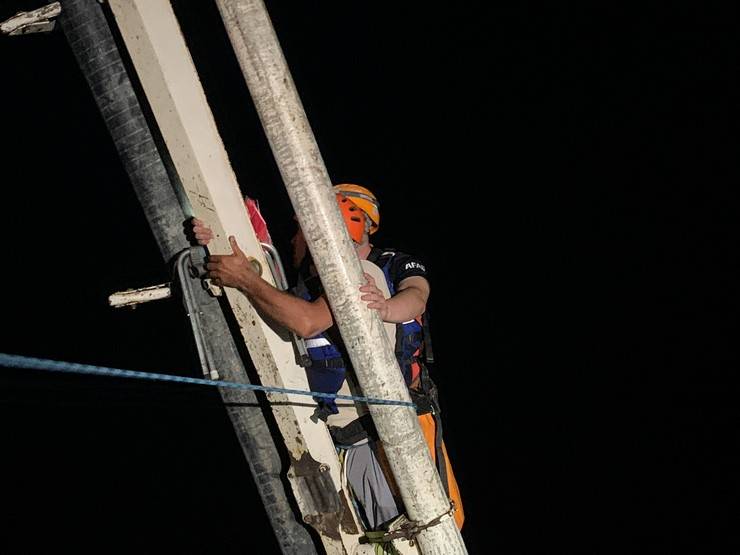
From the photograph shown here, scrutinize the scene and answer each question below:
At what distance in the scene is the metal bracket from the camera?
6.48 ft

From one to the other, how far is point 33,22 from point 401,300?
1.50 m

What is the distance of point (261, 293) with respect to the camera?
1967mm

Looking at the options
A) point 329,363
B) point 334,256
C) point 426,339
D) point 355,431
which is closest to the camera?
point 334,256

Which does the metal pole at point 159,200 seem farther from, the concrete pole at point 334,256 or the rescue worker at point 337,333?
the concrete pole at point 334,256

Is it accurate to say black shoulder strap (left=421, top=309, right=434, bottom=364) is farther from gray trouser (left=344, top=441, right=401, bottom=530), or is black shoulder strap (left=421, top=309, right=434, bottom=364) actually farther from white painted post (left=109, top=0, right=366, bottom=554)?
white painted post (left=109, top=0, right=366, bottom=554)

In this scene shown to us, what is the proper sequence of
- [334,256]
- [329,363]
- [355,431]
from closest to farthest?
[334,256]
[329,363]
[355,431]

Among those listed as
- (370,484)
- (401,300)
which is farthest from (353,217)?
(370,484)

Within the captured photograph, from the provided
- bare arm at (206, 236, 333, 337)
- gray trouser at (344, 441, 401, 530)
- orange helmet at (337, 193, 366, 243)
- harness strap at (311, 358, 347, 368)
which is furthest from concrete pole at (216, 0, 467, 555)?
orange helmet at (337, 193, 366, 243)

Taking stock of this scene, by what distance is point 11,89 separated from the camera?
4.27 meters

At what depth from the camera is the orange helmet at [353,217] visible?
274cm

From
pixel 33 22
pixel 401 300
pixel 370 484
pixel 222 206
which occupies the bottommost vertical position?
pixel 370 484

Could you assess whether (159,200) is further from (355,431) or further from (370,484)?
(370,484)

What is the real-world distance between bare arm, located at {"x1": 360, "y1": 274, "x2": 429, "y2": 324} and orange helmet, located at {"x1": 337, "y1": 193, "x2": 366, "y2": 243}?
1.00 feet

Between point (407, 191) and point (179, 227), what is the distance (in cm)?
321
